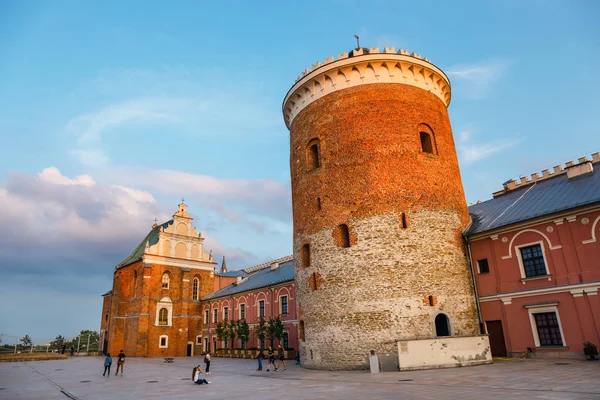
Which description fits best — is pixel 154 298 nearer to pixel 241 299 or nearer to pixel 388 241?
pixel 241 299

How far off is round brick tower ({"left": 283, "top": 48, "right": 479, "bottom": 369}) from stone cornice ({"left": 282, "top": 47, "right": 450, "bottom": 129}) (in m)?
0.06

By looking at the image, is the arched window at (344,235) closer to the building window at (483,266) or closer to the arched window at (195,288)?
the building window at (483,266)

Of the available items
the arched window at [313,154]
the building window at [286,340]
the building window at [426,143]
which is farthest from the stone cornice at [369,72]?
the building window at [286,340]

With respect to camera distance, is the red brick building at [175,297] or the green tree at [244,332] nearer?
the green tree at [244,332]

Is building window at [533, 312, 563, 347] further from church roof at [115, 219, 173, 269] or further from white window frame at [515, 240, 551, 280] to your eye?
church roof at [115, 219, 173, 269]

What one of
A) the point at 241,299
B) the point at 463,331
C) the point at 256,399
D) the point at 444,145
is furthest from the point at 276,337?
the point at 256,399

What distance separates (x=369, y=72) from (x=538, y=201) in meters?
10.8

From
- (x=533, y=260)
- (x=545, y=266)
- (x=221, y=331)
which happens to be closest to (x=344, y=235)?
(x=533, y=260)

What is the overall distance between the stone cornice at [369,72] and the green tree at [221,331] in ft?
85.6

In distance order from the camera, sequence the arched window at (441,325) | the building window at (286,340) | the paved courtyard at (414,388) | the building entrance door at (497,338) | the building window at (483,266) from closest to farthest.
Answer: the paved courtyard at (414,388) < the arched window at (441,325) < the building entrance door at (497,338) < the building window at (483,266) < the building window at (286,340)

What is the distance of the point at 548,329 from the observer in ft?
57.9

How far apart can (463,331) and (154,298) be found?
34148mm

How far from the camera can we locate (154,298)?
4328 cm

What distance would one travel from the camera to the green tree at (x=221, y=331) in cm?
3953
